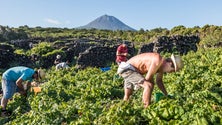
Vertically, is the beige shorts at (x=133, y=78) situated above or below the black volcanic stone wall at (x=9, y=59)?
above

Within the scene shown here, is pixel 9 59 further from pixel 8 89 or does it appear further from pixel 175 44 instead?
pixel 8 89

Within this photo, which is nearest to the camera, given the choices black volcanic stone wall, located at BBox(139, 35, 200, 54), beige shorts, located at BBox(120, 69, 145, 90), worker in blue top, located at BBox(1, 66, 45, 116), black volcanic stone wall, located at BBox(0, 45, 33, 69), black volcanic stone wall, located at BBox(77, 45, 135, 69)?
beige shorts, located at BBox(120, 69, 145, 90)

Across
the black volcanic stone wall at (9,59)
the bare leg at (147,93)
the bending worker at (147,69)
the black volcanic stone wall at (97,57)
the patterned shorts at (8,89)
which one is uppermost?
the bending worker at (147,69)

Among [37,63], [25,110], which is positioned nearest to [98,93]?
[25,110]

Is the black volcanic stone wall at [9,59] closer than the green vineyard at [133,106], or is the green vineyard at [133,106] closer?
the green vineyard at [133,106]

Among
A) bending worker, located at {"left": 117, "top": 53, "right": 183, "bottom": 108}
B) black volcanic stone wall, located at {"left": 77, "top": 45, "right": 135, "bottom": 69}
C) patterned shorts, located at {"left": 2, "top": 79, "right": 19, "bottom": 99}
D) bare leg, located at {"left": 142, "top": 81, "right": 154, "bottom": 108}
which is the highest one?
bending worker, located at {"left": 117, "top": 53, "right": 183, "bottom": 108}

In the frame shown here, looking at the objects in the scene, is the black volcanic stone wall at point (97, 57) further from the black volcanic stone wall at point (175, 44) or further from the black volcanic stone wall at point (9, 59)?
the black volcanic stone wall at point (9, 59)

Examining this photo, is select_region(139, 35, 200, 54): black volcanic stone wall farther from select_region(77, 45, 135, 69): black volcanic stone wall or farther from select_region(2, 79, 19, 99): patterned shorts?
select_region(2, 79, 19, 99): patterned shorts

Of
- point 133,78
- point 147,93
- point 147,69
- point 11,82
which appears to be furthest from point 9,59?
point 147,93

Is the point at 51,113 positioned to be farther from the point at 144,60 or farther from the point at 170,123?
the point at 170,123

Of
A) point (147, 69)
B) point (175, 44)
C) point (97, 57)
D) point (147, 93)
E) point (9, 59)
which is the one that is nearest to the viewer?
point (147, 93)

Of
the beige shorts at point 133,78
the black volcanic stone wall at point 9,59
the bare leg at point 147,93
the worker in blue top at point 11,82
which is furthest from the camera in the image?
the black volcanic stone wall at point 9,59

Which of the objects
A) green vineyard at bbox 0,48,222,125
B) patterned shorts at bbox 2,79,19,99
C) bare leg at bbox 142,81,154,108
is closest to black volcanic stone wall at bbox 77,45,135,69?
green vineyard at bbox 0,48,222,125

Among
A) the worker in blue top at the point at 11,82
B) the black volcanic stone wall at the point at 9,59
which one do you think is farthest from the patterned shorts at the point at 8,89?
the black volcanic stone wall at the point at 9,59
